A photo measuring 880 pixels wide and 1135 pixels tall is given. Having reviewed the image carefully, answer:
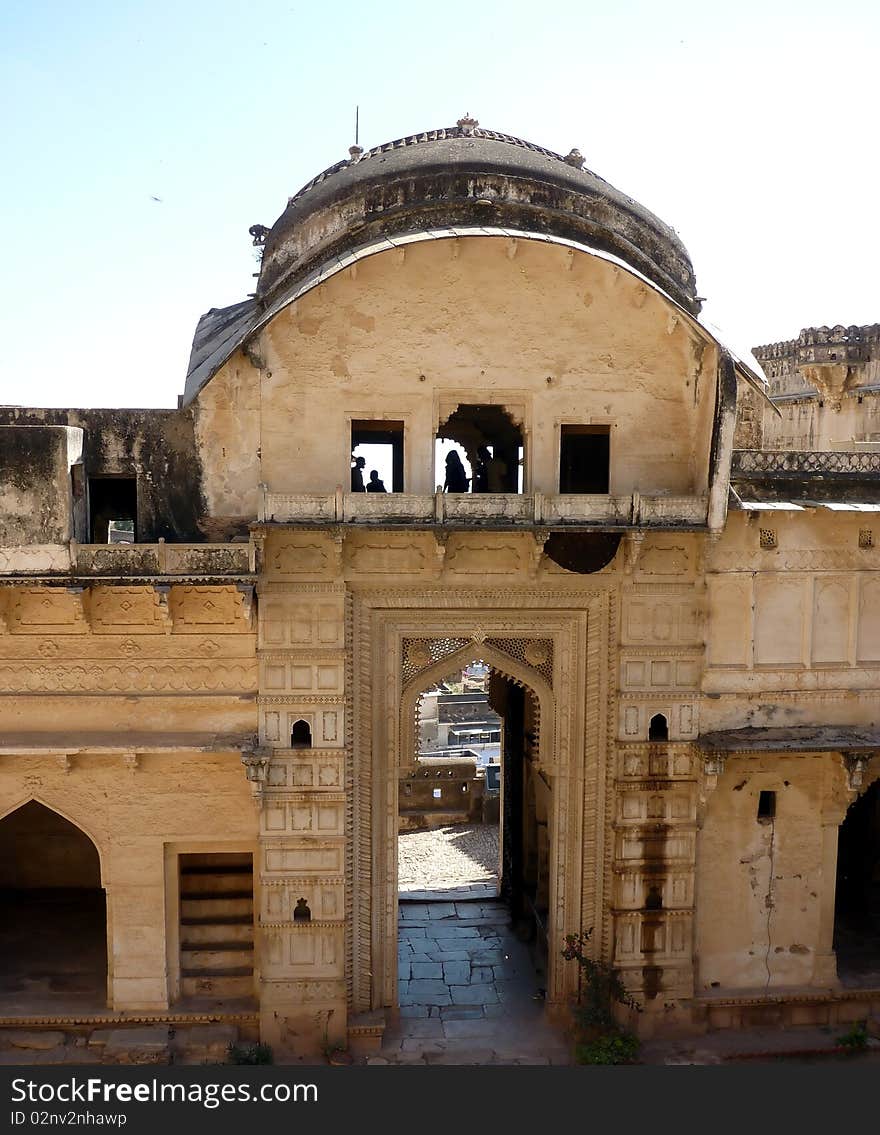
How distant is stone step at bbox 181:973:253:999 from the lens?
1120 centimetres

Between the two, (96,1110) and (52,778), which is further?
(52,778)

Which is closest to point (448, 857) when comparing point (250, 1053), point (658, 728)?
point (250, 1053)

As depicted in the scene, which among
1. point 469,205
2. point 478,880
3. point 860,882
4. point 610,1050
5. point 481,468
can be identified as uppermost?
point 469,205

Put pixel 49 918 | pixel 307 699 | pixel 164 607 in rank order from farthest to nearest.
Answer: pixel 49 918 < pixel 307 699 < pixel 164 607

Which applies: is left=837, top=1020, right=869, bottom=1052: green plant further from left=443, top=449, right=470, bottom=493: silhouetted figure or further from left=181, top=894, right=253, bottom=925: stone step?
left=443, top=449, right=470, bottom=493: silhouetted figure

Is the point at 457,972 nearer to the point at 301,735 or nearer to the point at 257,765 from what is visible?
the point at 301,735

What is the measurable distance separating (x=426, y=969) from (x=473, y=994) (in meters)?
0.90

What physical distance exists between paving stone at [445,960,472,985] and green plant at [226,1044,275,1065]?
9.00 feet

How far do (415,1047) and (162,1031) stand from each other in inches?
107

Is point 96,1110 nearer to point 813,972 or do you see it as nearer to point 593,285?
point 813,972

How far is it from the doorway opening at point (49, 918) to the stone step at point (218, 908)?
1.33 meters

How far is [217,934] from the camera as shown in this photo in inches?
448

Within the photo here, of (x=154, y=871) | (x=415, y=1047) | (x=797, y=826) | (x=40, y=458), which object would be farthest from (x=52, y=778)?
(x=797, y=826)

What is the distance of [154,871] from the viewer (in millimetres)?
10914
